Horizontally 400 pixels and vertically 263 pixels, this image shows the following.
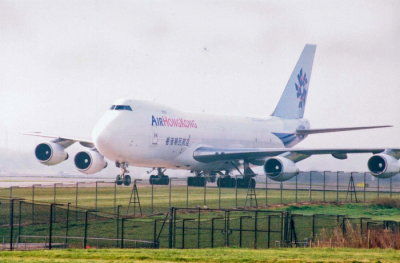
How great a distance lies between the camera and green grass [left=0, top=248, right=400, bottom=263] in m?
22.7

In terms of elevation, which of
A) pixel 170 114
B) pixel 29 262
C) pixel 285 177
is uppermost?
pixel 170 114

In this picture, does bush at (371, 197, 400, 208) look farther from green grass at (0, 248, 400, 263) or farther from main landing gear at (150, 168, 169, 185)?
green grass at (0, 248, 400, 263)

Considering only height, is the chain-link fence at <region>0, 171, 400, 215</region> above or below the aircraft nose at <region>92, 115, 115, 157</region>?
below

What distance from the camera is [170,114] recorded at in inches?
2382

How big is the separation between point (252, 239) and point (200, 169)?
30.5 m

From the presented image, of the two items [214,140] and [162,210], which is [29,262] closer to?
[162,210]

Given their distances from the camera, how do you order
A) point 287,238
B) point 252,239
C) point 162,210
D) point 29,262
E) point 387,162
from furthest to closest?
point 387,162 → point 162,210 → point 252,239 → point 287,238 → point 29,262

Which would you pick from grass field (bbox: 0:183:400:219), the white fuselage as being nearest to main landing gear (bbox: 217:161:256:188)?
grass field (bbox: 0:183:400:219)

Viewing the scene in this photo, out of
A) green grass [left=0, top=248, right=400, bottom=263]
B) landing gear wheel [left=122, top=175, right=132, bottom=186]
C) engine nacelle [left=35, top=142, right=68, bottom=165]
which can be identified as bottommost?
green grass [left=0, top=248, right=400, bottom=263]

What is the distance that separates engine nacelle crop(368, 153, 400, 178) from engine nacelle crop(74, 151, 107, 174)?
1874cm

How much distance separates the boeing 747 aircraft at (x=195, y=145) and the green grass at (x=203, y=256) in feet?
92.5

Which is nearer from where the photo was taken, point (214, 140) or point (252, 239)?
point (252, 239)

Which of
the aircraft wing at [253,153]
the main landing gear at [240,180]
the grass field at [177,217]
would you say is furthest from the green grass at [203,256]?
the main landing gear at [240,180]

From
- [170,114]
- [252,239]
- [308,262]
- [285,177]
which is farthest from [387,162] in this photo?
[308,262]
